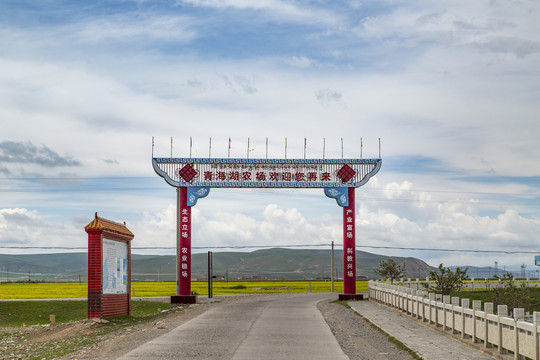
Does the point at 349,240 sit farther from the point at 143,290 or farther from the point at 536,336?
the point at 143,290

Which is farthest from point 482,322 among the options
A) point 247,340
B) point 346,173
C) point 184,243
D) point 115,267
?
point 184,243

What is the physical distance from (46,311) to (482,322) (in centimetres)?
2838

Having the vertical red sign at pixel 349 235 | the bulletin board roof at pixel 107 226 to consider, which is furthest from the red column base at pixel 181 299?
the vertical red sign at pixel 349 235

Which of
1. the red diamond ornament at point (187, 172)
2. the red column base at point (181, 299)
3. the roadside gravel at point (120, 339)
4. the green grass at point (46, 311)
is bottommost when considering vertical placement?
the green grass at point (46, 311)

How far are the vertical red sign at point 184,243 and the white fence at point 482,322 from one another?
51.1 feet

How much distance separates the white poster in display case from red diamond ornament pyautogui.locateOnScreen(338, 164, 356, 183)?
47.6 feet

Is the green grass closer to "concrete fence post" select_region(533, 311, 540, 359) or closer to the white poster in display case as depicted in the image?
the white poster in display case

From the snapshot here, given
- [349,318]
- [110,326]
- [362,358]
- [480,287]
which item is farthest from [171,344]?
[480,287]

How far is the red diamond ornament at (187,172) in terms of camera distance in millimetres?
40719

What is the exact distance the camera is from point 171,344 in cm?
1931

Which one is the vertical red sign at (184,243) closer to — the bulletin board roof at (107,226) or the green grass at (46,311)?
the green grass at (46,311)

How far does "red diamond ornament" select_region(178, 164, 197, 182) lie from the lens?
40.7 metres

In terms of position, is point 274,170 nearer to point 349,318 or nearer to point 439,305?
point 349,318

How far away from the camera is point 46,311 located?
38.7 meters
